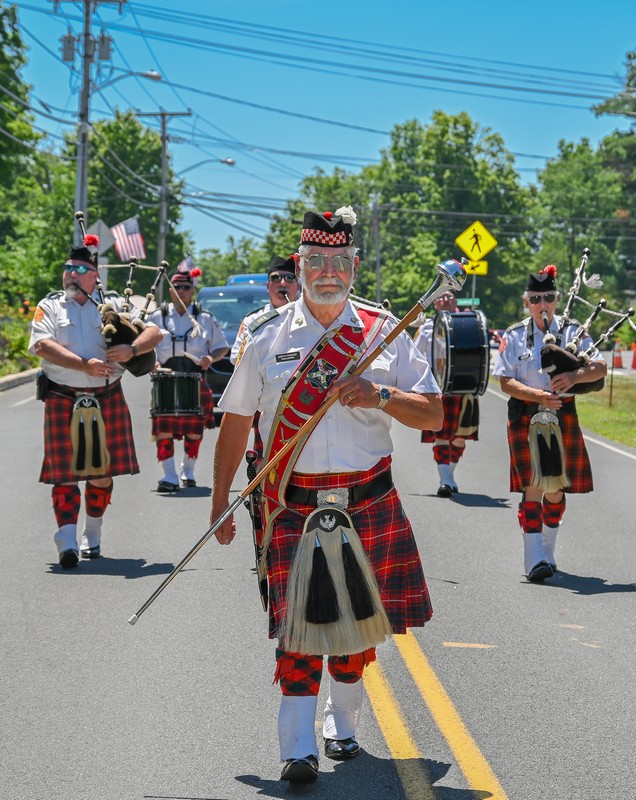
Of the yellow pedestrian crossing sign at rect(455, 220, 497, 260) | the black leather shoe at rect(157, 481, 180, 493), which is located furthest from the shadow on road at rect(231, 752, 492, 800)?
the yellow pedestrian crossing sign at rect(455, 220, 497, 260)

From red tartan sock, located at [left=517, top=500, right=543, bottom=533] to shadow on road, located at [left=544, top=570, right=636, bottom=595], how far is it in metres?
0.34

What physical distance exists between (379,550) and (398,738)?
2.64 feet

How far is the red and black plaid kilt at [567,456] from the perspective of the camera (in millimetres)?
8805

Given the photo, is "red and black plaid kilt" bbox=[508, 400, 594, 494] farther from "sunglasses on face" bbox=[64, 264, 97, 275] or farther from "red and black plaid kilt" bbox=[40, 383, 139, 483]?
"sunglasses on face" bbox=[64, 264, 97, 275]

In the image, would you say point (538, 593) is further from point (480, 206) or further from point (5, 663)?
point (480, 206)

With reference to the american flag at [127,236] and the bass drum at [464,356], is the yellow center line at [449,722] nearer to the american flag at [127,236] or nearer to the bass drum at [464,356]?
the bass drum at [464,356]

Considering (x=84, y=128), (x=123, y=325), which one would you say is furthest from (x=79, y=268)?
(x=84, y=128)

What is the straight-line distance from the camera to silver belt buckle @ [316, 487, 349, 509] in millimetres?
4891

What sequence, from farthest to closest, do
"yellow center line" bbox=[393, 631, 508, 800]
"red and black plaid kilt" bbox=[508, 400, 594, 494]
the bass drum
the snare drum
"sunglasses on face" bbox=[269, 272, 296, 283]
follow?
the snare drum < the bass drum < "sunglasses on face" bbox=[269, 272, 296, 283] < "red and black plaid kilt" bbox=[508, 400, 594, 494] < "yellow center line" bbox=[393, 631, 508, 800]

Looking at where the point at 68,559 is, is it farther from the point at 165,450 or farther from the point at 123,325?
the point at 165,450

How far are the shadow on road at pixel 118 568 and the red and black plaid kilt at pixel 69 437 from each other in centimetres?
57

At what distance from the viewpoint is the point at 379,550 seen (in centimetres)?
502

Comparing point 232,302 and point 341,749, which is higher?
point 232,302

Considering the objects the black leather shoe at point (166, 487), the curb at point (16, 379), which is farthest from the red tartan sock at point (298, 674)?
the curb at point (16, 379)
